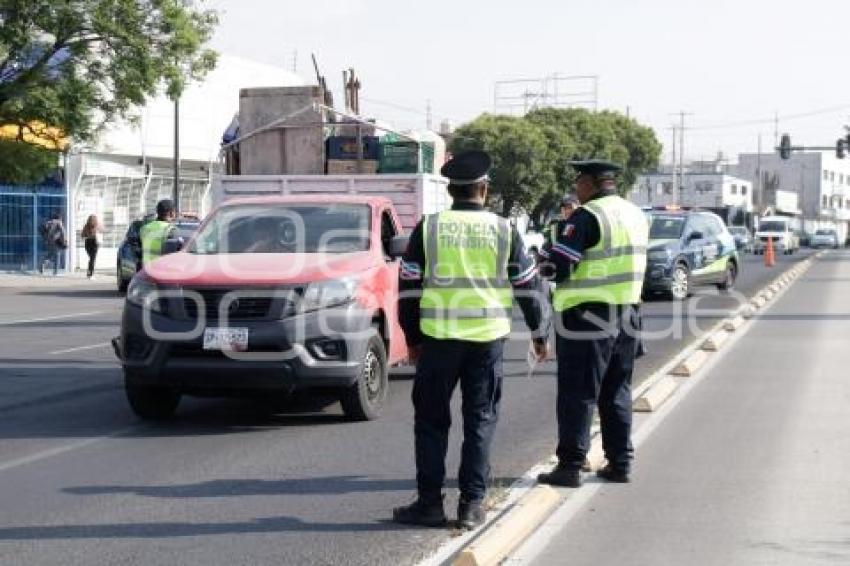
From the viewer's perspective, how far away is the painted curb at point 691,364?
11799mm

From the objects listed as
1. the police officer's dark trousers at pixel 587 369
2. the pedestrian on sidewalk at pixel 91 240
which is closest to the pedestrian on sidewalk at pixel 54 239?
the pedestrian on sidewalk at pixel 91 240

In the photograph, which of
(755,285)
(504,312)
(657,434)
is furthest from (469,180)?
(755,285)

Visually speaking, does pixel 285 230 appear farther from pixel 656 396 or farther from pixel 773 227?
pixel 773 227

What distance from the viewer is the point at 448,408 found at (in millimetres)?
5973

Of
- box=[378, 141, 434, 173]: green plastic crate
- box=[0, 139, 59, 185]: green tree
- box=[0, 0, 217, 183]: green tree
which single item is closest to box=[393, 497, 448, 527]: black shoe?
box=[378, 141, 434, 173]: green plastic crate

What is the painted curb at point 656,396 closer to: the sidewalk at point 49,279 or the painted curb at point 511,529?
the painted curb at point 511,529

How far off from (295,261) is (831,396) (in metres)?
4.94

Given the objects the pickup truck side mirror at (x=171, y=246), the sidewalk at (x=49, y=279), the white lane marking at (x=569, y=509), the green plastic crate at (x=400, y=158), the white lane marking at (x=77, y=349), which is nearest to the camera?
the white lane marking at (x=569, y=509)

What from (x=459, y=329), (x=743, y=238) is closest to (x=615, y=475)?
(x=459, y=329)

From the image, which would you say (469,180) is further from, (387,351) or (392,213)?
(392,213)

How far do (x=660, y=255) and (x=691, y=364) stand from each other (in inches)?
391

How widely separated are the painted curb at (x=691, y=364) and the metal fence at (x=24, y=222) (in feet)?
78.0

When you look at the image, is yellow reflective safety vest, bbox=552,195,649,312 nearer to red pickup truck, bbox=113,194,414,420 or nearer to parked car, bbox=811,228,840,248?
red pickup truck, bbox=113,194,414,420

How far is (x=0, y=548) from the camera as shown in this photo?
566cm
